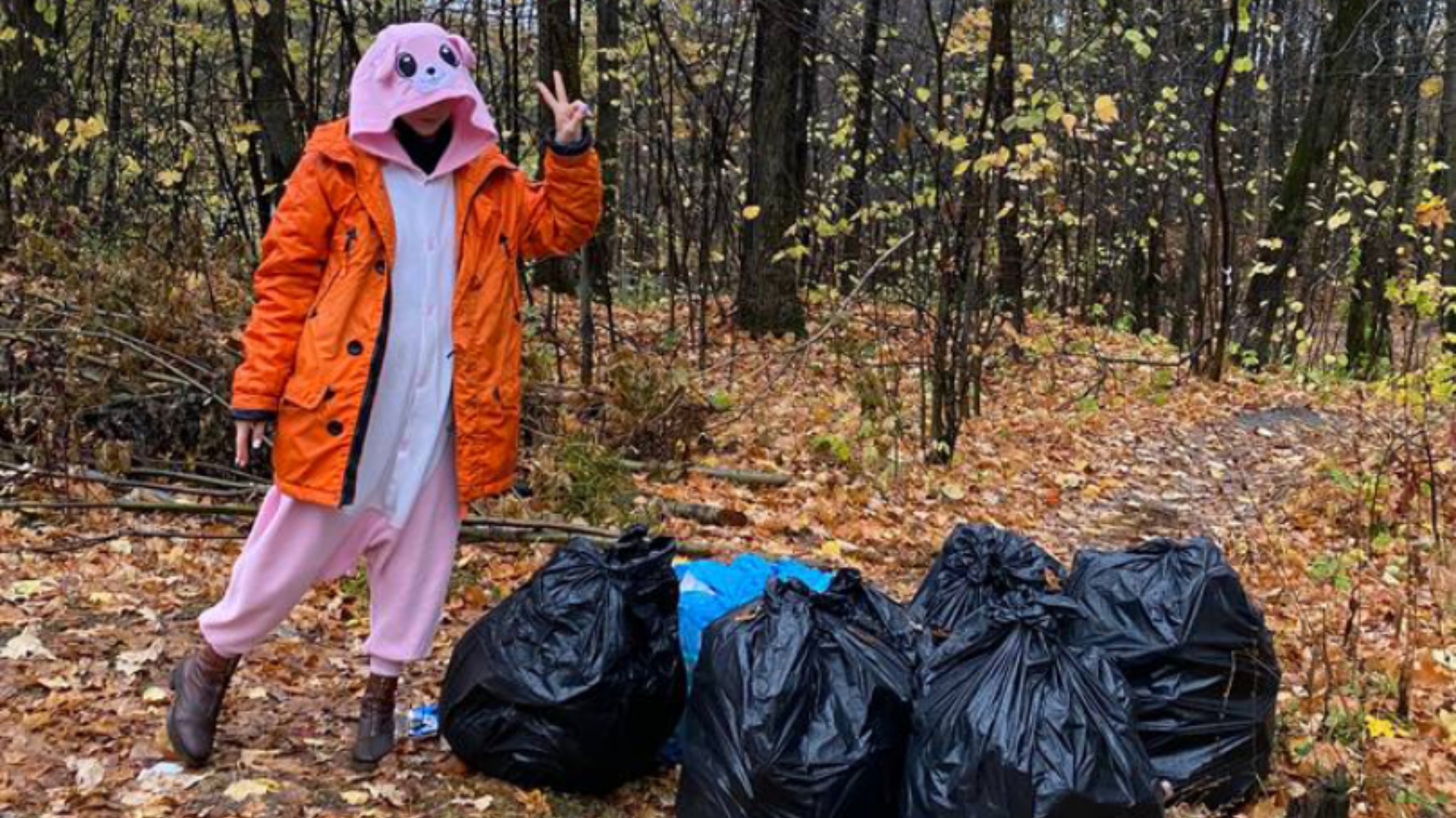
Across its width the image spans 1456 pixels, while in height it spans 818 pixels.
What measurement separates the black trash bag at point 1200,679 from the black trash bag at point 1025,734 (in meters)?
0.57

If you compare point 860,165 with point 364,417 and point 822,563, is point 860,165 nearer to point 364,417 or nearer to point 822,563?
point 822,563

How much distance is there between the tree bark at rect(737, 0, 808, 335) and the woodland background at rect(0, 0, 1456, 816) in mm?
43

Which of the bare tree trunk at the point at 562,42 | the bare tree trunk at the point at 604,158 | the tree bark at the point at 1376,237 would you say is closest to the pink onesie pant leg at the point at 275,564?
the bare tree trunk at the point at 604,158

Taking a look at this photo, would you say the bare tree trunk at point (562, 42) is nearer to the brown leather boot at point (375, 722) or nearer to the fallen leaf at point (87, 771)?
the brown leather boot at point (375, 722)

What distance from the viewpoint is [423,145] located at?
2924 mm

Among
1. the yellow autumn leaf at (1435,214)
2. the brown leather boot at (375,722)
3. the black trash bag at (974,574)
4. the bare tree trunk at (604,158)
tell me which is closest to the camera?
the brown leather boot at (375,722)

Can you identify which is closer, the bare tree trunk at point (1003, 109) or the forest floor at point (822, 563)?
the forest floor at point (822, 563)

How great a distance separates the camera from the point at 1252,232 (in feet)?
71.8

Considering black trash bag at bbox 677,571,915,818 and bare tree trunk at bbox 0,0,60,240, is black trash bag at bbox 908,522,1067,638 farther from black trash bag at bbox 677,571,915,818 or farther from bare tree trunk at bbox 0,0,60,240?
bare tree trunk at bbox 0,0,60,240

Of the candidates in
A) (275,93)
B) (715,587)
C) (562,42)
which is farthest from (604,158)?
(715,587)

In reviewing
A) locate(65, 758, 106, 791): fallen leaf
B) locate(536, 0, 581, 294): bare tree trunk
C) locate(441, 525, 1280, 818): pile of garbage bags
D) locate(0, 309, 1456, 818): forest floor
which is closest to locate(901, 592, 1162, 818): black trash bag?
locate(441, 525, 1280, 818): pile of garbage bags

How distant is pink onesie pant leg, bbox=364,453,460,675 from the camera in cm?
300

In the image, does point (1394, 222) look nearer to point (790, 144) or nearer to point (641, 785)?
point (790, 144)

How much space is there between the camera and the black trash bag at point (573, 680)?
9.59 ft
